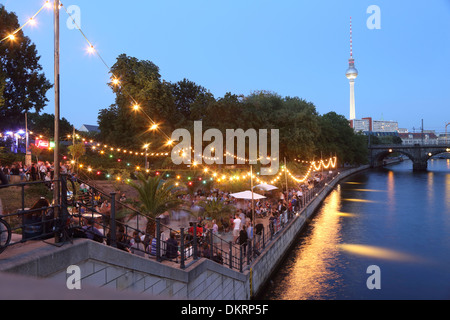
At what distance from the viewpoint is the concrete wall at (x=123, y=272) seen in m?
4.74

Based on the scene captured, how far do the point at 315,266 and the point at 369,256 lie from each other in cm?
390

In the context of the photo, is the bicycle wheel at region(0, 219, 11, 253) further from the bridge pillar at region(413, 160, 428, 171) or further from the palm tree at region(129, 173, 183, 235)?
the bridge pillar at region(413, 160, 428, 171)

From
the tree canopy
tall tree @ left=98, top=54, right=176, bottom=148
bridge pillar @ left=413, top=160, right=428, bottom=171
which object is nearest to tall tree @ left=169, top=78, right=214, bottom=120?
the tree canopy

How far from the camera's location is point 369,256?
20438mm

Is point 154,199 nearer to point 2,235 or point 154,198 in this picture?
point 154,198

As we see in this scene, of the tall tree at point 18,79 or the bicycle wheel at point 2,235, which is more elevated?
the tall tree at point 18,79

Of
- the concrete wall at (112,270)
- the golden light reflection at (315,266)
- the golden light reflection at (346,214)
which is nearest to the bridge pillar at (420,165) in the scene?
the golden light reflection at (346,214)

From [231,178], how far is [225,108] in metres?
14.2

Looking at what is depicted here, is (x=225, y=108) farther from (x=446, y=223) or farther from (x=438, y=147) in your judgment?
(x=438, y=147)

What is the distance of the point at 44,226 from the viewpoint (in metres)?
5.50

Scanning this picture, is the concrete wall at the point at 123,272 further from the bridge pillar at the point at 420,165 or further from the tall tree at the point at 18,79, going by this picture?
the bridge pillar at the point at 420,165

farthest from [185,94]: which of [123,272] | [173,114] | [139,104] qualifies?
[123,272]

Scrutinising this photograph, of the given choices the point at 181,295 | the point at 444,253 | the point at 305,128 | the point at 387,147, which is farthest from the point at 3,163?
the point at 387,147

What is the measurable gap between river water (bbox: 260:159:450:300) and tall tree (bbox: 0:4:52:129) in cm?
2857
